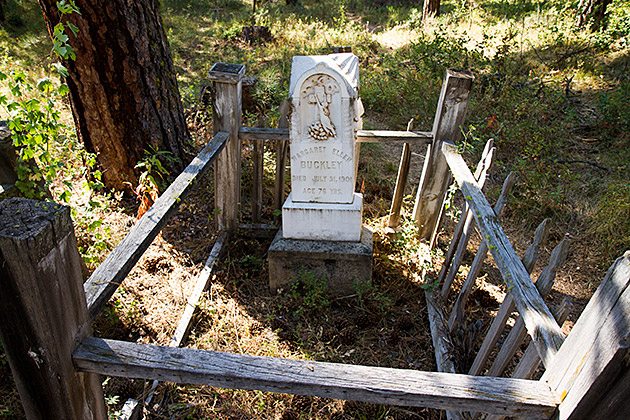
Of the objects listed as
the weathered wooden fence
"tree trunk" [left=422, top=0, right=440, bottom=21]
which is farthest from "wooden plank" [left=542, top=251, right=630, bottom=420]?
"tree trunk" [left=422, top=0, right=440, bottom=21]

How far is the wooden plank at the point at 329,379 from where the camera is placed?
1423mm

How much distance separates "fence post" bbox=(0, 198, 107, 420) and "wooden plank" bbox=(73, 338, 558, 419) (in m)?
0.10

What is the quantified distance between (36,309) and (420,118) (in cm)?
594

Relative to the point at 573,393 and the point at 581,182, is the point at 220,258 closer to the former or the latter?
the point at 573,393

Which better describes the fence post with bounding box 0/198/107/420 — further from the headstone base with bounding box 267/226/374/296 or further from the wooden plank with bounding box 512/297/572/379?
the headstone base with bounding box 267/226/374/296

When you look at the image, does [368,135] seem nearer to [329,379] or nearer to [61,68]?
[61,68]

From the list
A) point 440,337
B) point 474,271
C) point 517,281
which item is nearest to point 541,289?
point 517,281

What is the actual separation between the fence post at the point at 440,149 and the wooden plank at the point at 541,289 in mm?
1725

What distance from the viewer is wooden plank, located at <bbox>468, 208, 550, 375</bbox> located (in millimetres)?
1854

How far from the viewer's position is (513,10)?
35.6ft

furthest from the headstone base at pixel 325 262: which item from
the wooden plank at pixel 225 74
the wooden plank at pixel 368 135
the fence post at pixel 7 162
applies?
the fence post at pixel 7 162

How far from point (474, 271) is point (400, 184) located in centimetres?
142

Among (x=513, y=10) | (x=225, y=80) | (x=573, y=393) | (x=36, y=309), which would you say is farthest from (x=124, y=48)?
(x=513, y=10)

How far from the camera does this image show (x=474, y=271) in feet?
8.56
